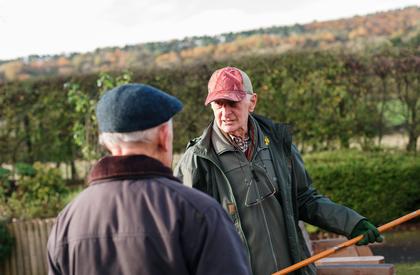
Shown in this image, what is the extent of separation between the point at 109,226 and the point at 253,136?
190 centimetres

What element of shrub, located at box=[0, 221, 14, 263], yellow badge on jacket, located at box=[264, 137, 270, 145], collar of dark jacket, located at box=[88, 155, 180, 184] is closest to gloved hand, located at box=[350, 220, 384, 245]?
yellow badge on jacket, located at box=[264, 137, 270, 145]

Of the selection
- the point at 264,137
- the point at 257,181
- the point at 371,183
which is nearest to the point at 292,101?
the point at 371,183

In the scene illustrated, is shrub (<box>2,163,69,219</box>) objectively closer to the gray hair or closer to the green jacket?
the green jacket

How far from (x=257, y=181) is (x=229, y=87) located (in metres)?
0.50

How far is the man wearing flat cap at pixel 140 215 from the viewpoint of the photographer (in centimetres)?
202

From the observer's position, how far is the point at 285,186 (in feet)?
12.2

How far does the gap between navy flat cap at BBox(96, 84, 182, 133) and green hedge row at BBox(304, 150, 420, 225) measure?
23.2ft

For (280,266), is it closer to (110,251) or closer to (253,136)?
(253,136)

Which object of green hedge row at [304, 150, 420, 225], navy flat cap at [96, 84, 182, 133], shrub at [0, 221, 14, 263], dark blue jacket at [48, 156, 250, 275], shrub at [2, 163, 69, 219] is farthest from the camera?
green hedge row at [304, 150, 420, 225]

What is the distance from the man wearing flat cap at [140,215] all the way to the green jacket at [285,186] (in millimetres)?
1522

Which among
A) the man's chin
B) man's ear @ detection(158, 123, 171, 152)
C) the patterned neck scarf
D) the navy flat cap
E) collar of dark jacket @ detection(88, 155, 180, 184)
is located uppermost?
the navy flat cap

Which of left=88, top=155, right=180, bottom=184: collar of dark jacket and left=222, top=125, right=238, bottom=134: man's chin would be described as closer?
left=88, top=155, right=180, bottom=184: collar of dark jacket

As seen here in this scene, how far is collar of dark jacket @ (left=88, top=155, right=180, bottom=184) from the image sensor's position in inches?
83.0

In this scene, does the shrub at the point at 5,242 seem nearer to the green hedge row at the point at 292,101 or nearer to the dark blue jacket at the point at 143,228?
the green hedge row at the point at 292,101
